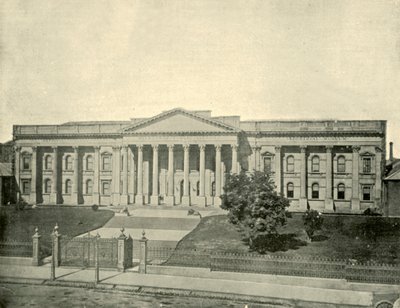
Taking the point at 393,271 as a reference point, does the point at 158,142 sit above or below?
above

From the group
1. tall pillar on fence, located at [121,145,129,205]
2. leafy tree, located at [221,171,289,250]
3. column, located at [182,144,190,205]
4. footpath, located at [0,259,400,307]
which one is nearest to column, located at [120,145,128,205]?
tall pillar on fence, located at [121,145,129,205]

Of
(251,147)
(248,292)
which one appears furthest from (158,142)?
(248,292)

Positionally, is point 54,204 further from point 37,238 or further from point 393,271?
point 393,271

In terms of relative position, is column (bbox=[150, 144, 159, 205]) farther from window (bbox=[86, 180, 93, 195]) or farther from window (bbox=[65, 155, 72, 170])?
window (bbox=[65, 155, 72, 170])

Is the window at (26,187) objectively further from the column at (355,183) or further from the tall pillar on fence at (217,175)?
the column at (355,183)

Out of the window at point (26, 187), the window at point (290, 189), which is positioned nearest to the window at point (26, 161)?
the window at point (26, 187)

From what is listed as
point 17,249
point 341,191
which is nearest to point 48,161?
point 17,249
